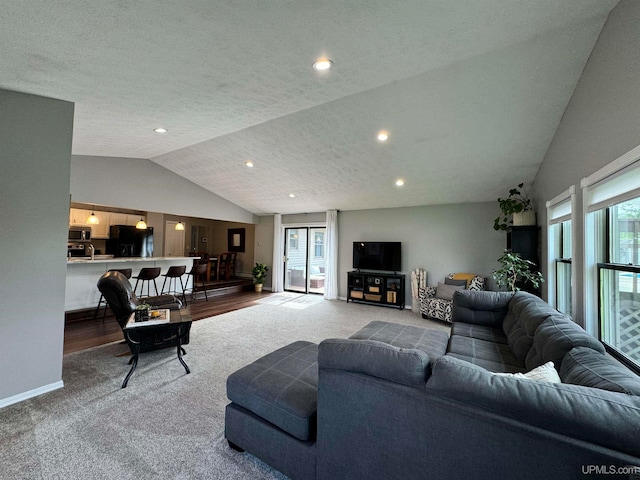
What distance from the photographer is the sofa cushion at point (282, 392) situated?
1494 millimetres

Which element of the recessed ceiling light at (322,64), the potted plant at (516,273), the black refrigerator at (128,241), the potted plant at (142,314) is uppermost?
the recessed ceiling light at (322,64)

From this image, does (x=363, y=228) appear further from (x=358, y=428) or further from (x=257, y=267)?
(x=358, y=428)

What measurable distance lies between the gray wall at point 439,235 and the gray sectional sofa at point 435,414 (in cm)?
389

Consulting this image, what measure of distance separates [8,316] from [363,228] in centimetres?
594

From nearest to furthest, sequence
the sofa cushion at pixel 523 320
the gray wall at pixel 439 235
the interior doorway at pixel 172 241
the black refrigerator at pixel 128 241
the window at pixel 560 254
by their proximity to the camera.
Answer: the sofa cushion at pixel 523 320
the window at pixel 560 254
the gray wall at pixel 439 235
the black refrigerator at pixel 128 241
the interior doorway at pixel 172 241

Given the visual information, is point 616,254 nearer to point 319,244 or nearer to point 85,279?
point 319,244

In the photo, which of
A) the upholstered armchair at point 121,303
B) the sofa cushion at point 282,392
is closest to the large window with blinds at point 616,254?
the sofa cushion at point 282,392

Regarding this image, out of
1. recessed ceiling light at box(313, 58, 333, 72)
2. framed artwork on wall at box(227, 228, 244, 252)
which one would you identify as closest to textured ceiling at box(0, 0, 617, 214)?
recessed ceiling light at box(313, 58, 333, 72)

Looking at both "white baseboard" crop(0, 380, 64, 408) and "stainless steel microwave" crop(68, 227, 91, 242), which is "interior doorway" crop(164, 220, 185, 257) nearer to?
"stainless steel microwave" crop(68, 227, 91, 242)

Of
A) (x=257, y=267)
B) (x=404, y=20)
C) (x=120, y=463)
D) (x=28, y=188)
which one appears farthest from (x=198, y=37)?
(x=257, y=267)

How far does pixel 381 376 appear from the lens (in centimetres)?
126

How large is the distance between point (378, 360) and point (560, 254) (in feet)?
11.8

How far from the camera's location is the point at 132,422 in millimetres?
2043

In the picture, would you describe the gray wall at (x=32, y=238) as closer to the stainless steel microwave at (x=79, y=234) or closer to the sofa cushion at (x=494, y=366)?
the sofa cushion at (x=494, y=366)
